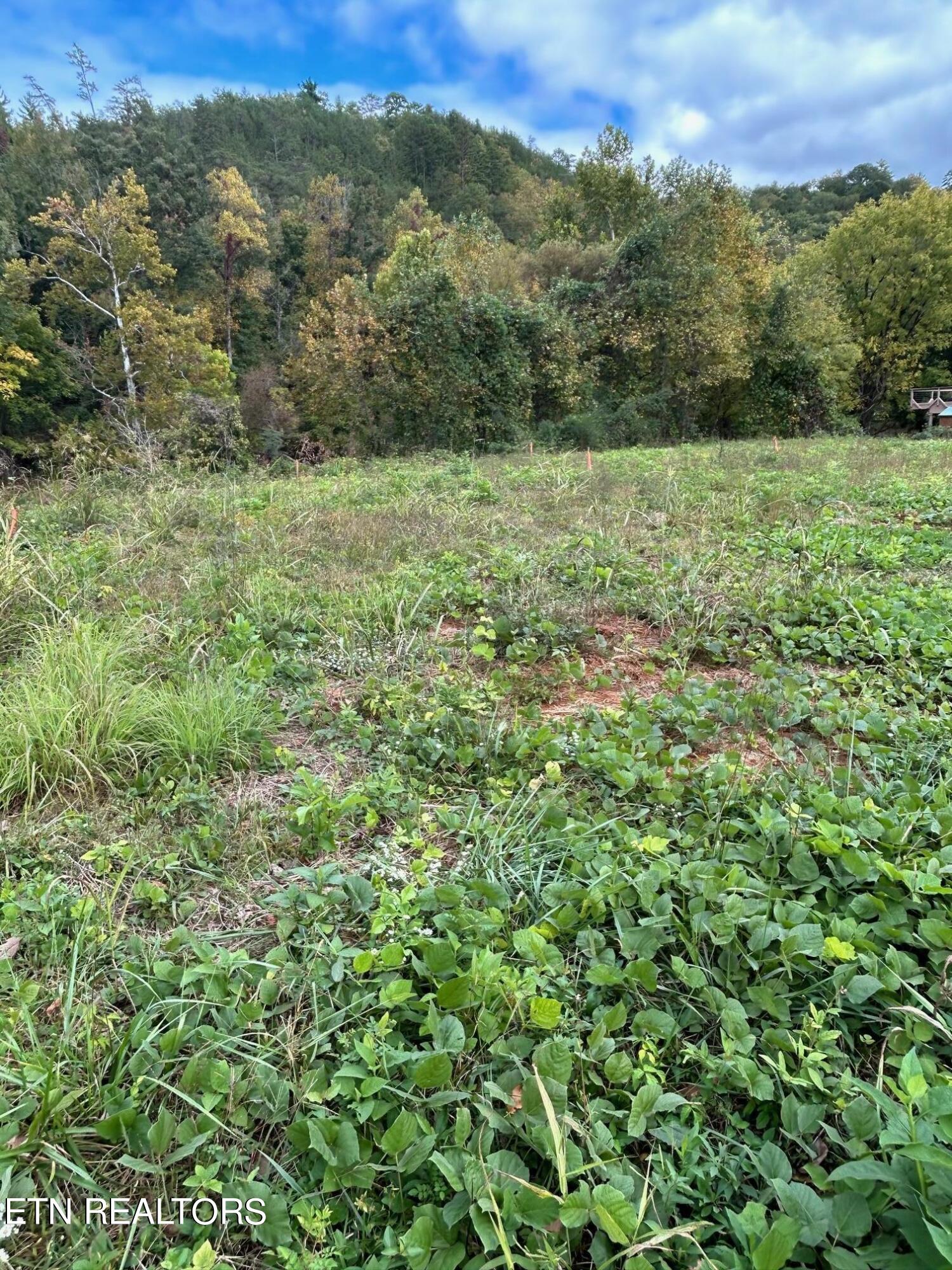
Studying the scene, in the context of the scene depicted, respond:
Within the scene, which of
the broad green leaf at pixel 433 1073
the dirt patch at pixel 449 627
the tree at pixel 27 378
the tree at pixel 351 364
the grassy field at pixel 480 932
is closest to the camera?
the grassy field at pixel 480 932

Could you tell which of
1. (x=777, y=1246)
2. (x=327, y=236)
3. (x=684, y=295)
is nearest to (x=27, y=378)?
(x=327, y=236)

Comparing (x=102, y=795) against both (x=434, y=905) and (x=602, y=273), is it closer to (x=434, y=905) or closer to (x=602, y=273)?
(x=434, y=905)

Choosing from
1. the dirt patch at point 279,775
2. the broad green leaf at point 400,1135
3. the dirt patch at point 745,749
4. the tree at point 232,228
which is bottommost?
the broad green leaf at point 400,1135

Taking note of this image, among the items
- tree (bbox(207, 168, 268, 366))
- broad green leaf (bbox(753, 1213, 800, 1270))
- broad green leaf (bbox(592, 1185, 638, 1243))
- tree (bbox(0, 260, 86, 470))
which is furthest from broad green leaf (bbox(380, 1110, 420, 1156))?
tree (bbox(207, 168, 268, 366))

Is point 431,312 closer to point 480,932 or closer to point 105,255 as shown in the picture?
point 105,255

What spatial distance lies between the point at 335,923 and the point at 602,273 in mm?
19770

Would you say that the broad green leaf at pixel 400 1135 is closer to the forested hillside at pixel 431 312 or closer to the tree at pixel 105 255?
the forested hillside at pixel 431 312

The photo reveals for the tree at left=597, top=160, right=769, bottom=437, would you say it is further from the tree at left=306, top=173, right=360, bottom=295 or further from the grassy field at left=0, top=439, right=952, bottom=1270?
the grassy field at left=0, top=439, right=952, bottom=1270

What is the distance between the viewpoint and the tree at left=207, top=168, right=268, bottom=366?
24.6 metres

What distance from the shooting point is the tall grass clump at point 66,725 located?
1962 mm

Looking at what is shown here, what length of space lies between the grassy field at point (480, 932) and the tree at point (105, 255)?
58.5ft

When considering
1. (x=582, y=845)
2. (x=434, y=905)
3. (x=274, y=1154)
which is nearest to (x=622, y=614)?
(x=582, y=845)

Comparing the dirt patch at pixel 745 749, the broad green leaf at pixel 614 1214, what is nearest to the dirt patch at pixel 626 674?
the dirt patch at pixel 745 749

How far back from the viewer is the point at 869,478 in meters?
7.01
